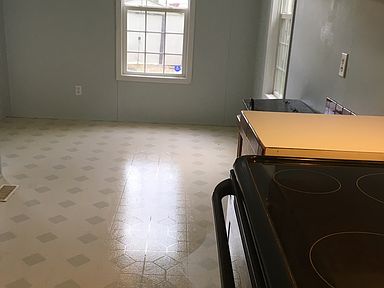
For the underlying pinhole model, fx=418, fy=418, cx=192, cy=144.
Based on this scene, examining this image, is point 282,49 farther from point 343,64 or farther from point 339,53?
point 343,64

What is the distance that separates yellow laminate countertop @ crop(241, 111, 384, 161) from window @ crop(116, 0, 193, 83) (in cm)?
371

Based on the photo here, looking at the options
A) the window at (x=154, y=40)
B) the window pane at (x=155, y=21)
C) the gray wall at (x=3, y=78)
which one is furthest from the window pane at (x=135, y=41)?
the gray wall at (x=3, y=78)

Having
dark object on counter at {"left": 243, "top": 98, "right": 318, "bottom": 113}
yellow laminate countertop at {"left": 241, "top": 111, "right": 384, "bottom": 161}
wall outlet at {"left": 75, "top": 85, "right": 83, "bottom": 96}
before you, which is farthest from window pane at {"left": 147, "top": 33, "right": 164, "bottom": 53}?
yellow laminate countertop at {"left": 241, "top": 111, "right": 384, "bottom": 161}

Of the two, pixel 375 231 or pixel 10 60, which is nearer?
pixel 375 231

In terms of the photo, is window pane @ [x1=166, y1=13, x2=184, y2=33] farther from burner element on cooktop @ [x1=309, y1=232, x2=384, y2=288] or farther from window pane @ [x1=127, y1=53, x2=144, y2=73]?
burner element on cooktop @ [x1=309, y1=232, x2=384, y2=288]

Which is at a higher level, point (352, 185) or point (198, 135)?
point (352, 185)

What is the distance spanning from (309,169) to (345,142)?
0.28 m

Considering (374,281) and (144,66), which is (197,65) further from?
(374,281)

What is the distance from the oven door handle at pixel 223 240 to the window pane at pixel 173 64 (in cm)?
434

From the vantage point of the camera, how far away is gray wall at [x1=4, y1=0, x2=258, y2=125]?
16.6ft

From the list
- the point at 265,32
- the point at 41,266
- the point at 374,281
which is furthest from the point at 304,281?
the point at 265,32

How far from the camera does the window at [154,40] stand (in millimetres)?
5105

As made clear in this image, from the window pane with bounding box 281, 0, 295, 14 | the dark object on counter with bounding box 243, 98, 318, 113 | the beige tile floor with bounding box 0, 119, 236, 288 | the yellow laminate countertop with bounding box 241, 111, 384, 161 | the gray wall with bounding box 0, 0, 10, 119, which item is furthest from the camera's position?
the gray wall with bounding box 0, 0, 10, 119

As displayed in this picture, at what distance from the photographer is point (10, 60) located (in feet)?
17.0
